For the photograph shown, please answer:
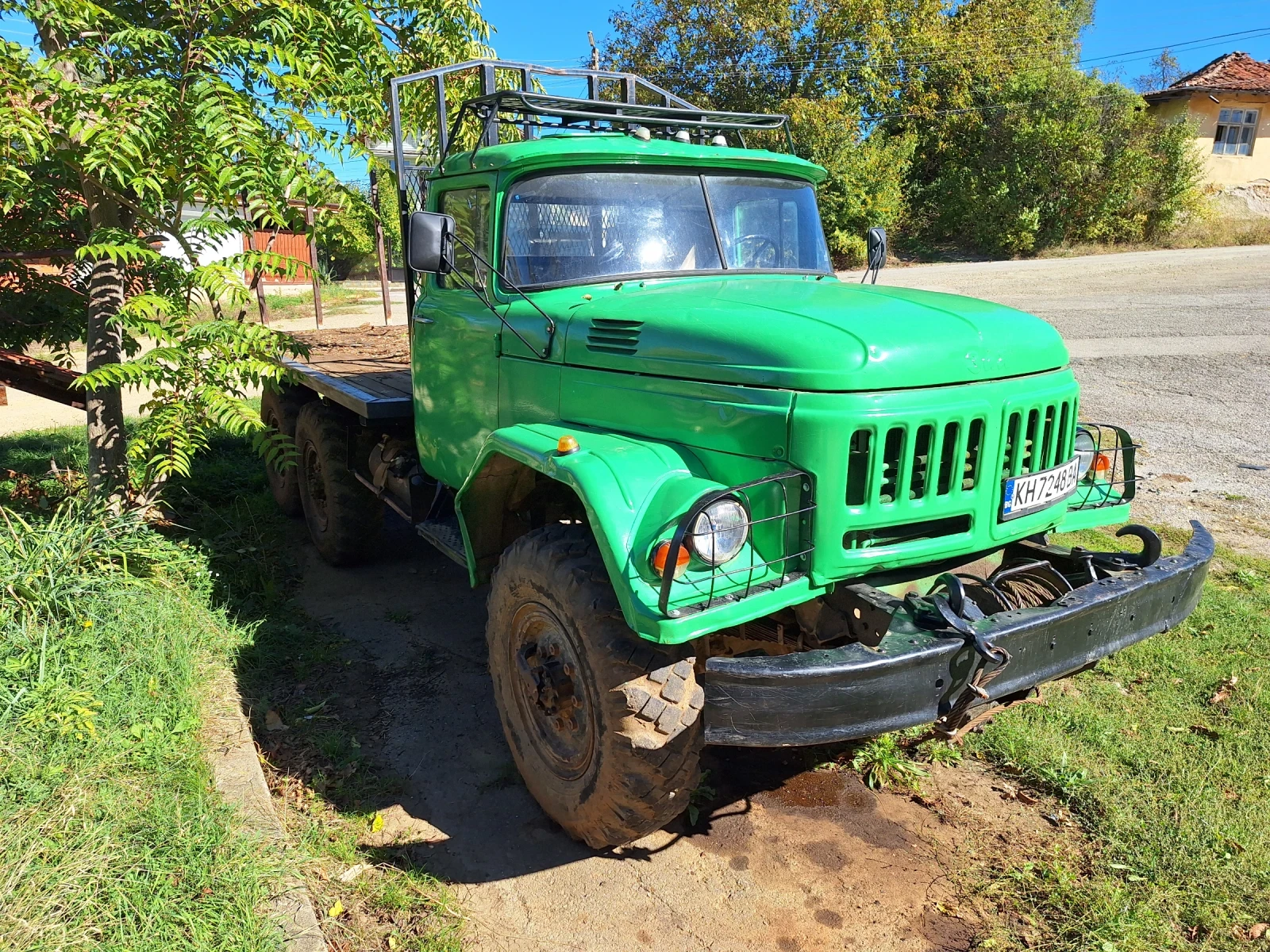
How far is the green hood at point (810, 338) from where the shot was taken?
2779 millimetres

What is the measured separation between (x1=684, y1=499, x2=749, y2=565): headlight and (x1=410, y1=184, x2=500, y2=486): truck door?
65.2 inches

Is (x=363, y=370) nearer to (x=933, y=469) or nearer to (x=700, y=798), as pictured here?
(x=700, y=798)

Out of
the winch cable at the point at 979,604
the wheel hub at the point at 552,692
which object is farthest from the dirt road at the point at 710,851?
the winch cable at the point at 979,604

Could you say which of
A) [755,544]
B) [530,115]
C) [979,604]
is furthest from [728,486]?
[530,115]

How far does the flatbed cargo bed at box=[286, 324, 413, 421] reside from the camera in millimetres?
5039

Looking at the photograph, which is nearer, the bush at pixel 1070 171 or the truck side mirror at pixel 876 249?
the truck side mirror at pixel 876 249

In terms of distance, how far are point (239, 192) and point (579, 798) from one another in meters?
3.25

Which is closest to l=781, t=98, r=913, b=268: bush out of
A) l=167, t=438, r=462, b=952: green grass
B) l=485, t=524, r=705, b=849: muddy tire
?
l=167, t=438, r=462, b=952: green grass

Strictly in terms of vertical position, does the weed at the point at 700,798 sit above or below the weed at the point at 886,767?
below

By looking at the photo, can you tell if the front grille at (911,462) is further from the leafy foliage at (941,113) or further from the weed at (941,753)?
the leafy foliage at (941,113)

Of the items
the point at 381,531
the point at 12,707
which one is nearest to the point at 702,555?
the point at 12,707

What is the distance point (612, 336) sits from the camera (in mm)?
3338

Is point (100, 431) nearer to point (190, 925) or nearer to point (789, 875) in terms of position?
point (190, 925)

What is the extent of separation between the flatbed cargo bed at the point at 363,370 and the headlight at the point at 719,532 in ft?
9.27
